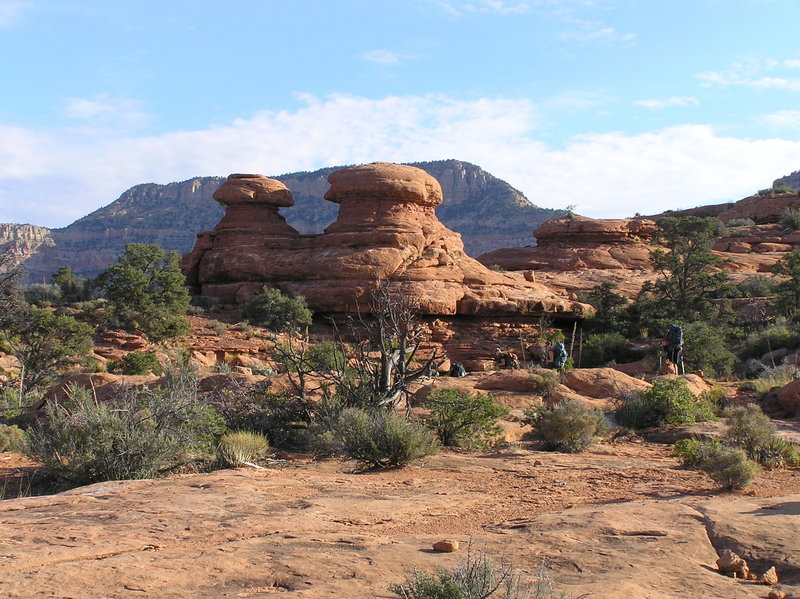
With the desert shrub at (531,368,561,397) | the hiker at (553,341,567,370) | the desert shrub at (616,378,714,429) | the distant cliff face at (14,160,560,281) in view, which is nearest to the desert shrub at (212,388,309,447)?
the desert shrub at (531,368,561,397)

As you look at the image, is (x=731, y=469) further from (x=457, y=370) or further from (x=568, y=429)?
(x=457, y=370)

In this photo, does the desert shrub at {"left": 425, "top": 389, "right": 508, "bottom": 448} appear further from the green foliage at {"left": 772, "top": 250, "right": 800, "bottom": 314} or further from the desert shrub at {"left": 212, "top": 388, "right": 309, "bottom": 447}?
the green foliage at {"left": 772, "top": 250, "right": 800, "bottom": 314}

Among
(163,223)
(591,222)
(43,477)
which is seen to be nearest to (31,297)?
(43,477)

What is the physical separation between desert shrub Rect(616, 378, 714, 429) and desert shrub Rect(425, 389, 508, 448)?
272cm

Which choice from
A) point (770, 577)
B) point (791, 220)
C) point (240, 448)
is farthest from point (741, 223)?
point (770, 577)

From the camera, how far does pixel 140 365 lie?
751 inches

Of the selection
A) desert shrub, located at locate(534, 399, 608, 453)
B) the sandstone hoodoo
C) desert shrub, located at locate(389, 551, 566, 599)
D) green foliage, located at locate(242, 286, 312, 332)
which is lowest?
desert shrub, located at locate(534, 399, 608, 453)

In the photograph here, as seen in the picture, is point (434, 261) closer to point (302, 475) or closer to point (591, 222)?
point (591, 222)

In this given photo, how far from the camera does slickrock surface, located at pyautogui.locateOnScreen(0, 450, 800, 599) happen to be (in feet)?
12.6

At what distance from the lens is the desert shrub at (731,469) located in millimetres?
6605

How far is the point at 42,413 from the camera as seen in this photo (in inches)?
509

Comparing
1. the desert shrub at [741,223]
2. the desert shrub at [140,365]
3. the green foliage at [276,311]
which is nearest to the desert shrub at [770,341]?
the green foliage at [276,311]

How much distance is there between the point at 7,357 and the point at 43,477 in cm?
1596

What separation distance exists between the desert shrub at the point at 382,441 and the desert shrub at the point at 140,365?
11574 millimetres
